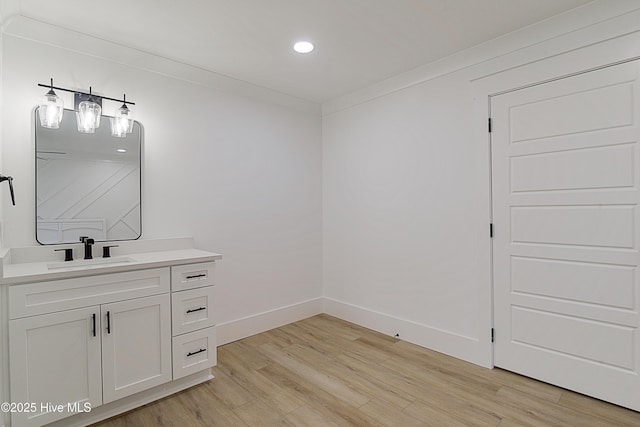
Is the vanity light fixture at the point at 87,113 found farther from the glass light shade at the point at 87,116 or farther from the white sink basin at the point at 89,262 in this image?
the white sink basin at the point at 89,262

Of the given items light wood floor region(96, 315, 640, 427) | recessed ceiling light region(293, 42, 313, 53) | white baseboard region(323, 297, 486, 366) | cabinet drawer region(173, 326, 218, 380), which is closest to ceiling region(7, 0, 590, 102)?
recessed ceiling light region(293, 42, 313, 53)

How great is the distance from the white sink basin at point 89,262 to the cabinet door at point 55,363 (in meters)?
0.37

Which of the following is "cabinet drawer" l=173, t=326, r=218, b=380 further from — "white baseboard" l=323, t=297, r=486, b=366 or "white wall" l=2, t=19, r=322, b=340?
"white baseboard" l=323, t=297, r=486, b=366

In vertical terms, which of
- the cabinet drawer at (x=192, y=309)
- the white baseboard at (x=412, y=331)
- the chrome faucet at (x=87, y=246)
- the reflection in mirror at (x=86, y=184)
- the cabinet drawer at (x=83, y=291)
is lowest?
the white baseboard at (x=412, y=331)

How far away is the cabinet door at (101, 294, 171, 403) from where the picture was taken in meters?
1.99

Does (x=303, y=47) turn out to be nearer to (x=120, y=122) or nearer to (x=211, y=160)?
(x=211, y=160)

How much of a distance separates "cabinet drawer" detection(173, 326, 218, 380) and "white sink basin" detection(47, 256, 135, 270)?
664 millimetres

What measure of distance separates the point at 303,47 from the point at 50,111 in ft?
5.86

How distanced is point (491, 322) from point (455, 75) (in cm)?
203

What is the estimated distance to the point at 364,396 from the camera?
88.7 inches

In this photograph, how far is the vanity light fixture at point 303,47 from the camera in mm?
2529

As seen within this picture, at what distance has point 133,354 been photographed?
2.09 metres

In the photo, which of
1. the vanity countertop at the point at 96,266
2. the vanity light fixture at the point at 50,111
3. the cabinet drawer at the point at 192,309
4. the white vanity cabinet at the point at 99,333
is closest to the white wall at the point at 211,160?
the vanity light fixture at the point at 50,111

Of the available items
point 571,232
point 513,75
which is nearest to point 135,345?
point 571,232
